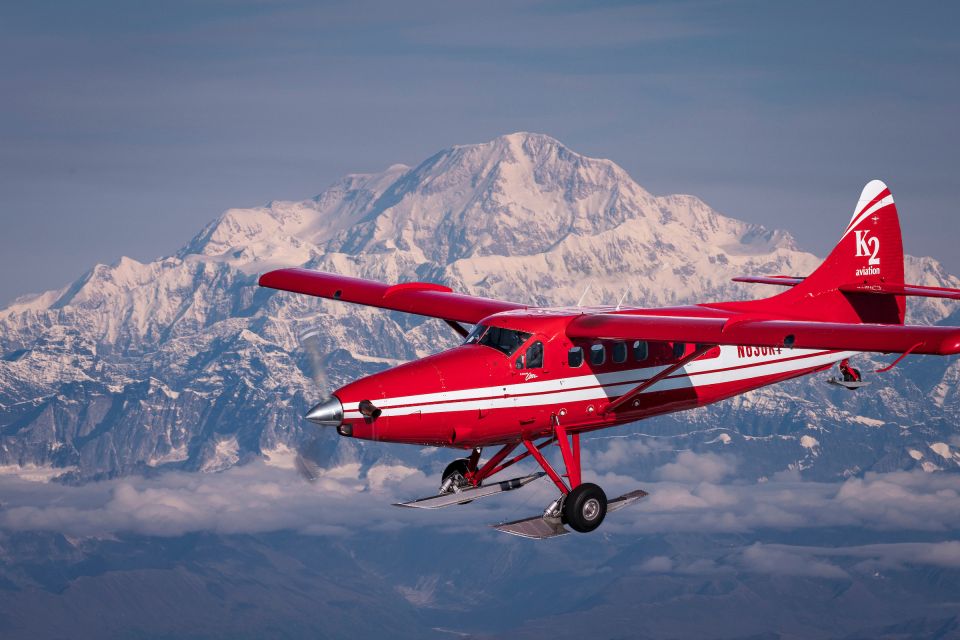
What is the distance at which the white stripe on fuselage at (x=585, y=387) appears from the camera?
32875 mm

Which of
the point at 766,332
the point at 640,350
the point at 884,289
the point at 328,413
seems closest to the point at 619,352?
the point at 640,350

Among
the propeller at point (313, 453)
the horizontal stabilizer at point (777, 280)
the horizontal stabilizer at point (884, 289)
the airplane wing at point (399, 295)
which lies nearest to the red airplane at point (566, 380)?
the propeller at point (313, 453)

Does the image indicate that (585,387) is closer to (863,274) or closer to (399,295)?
(399,295)

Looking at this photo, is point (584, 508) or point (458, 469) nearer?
point (584, 508)

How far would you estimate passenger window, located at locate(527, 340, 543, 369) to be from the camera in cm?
3428

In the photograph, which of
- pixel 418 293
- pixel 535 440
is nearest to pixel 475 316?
pixel 418 293

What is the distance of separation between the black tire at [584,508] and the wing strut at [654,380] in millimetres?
2776

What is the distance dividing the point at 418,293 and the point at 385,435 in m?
12.2

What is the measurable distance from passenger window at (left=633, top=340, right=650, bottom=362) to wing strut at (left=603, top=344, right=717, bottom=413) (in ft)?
2.20

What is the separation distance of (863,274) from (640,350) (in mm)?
12135

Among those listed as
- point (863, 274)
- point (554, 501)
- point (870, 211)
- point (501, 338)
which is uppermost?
point (870, 211)

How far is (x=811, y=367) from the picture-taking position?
43.1 metres

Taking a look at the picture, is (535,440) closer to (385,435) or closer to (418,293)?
(385,435)

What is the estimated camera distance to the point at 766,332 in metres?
32.7
